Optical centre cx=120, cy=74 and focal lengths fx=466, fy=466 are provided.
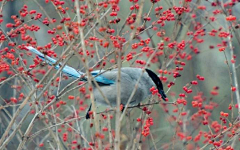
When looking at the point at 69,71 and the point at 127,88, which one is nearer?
the point at 69,71

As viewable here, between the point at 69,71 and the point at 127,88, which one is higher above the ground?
the point at 69,71

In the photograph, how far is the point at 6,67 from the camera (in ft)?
12.7

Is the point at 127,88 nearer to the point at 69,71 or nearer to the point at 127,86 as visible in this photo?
the point at 127,86

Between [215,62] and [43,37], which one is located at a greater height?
[43,37]

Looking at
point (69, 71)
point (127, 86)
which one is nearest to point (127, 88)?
point (127, 86)

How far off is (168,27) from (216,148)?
235 inches

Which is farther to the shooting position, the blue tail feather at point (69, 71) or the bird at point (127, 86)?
the bird at point (127, 86)

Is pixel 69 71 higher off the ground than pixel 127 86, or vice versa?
pixel 69 71

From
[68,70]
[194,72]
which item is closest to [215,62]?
[194,72]

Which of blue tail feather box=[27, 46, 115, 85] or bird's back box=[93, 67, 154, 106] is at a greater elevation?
blue tail feather box=[27, 46, 115, 85]

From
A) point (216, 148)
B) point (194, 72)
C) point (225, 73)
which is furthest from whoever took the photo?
point (225, 73)

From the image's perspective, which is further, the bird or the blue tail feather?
→ the bird

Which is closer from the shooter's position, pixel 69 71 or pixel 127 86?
pixel 69 71

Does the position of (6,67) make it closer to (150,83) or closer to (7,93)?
(150,83)
